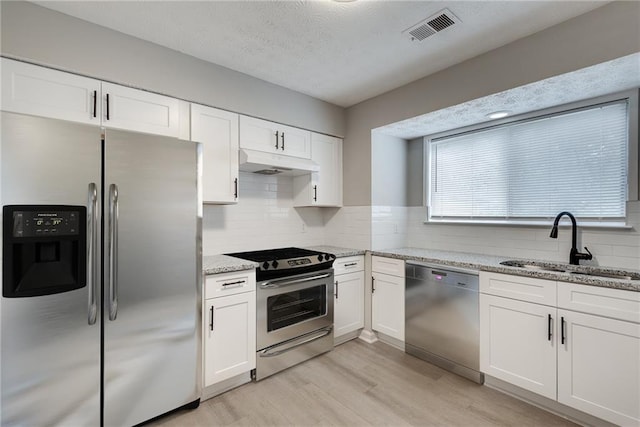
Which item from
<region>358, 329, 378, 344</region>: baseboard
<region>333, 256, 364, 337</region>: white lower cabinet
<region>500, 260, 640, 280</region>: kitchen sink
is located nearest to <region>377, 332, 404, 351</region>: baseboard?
<region>358, 329, 378, 344</region>: baseboard

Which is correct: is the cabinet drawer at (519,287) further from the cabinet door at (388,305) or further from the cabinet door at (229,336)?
the cabinet door at (229,336)

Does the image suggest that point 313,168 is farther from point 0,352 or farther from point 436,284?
point 0,352

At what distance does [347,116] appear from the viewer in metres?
3.59

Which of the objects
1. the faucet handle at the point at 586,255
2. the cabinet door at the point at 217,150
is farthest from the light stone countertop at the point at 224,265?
the faucet handle at the point at 586,255

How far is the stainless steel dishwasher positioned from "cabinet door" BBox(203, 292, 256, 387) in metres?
1.50

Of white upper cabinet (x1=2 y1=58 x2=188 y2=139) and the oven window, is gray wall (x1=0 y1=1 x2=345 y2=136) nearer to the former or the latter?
white upper cabinet (x1=2 y1=58 x2=188 y2=139)

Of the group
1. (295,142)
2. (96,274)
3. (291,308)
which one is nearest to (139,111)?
(96,274)

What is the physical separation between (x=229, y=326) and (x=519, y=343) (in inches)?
85.0

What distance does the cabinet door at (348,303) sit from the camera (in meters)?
3.04

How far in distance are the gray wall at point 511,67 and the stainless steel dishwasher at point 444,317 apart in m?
1.06

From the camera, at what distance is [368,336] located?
10.5 feet

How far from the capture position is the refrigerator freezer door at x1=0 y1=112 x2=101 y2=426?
1444 millimetres

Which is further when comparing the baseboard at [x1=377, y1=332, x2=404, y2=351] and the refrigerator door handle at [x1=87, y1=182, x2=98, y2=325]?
the baseboard at [x1=377, y1=332, x2=404, y2=351]

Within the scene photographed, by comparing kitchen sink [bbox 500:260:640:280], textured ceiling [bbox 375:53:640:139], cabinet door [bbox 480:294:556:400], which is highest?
textured ceiling [bbox 375:53:640:139]
